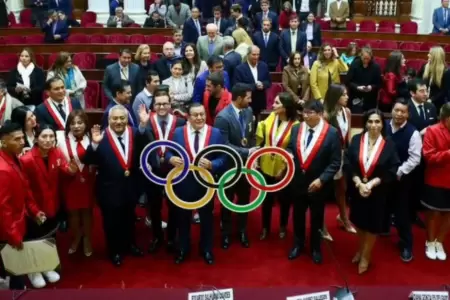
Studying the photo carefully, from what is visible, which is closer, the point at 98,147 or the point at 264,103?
the point at 98,147

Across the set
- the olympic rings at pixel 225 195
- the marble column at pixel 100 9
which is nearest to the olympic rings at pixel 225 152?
the olympic rings at pixel 225 195

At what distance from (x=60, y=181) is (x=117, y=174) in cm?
41

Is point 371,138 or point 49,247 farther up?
point 371,138

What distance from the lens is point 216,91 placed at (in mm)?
4840

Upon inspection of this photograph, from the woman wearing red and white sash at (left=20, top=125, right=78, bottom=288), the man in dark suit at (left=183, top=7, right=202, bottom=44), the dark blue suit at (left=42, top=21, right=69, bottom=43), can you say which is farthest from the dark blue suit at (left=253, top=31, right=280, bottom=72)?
the woman wearing red and white sash at (left=20, top=125, right=78, bottom=288)

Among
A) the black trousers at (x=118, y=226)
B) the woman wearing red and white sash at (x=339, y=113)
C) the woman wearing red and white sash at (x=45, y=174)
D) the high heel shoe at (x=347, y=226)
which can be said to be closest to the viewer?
the woman wearing red and white sash at (x=45, y=174)

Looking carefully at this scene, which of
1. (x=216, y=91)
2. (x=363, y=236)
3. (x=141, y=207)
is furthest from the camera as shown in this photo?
(x=141, y=207)

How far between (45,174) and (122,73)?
236 cm

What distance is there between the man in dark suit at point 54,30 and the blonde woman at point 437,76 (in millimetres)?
6116

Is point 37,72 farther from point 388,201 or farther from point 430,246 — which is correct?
point 430,246

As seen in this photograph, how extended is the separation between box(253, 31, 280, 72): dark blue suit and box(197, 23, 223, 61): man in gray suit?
2.65 feet

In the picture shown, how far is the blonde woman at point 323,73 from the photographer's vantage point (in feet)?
21.0

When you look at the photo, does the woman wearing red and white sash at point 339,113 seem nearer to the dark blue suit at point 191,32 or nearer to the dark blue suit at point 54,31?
the dark blue suit at point 191,32

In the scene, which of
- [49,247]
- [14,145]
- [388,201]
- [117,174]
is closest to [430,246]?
[388,201]
